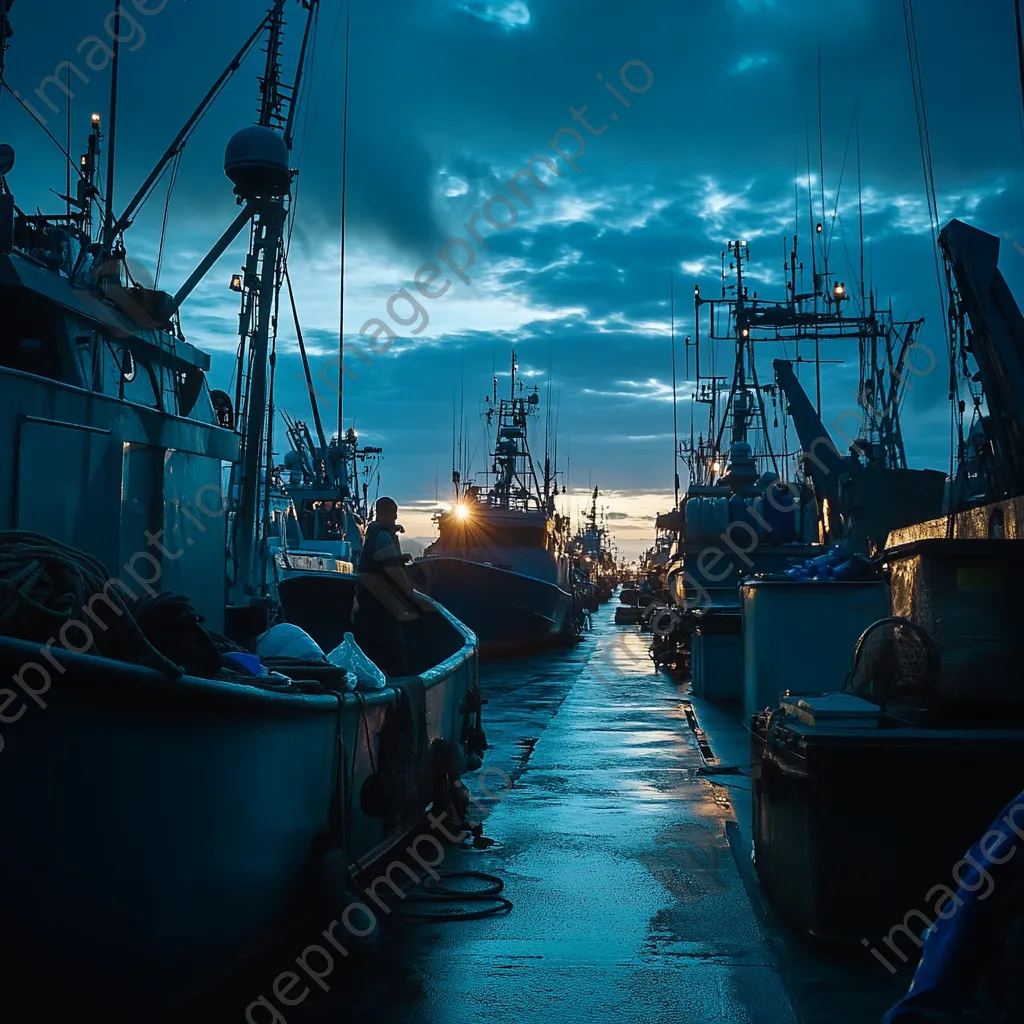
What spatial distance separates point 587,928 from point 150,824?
2.21m

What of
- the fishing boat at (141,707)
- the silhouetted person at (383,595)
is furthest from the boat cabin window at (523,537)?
the silhouetted person at (383,595)

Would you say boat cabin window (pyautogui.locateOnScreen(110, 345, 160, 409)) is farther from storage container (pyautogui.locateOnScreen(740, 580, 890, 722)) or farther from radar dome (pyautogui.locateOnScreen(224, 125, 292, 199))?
storage container (pyautogui.locateOnScreen(740, 580, 890, 722))

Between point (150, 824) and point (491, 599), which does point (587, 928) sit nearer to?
point (150, 824)

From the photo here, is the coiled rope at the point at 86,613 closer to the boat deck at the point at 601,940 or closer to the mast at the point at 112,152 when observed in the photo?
the boat deck at the point at 601,940

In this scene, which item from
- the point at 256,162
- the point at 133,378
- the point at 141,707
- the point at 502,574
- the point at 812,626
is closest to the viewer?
the point at 141,707

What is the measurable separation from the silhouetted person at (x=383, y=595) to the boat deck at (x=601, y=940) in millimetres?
1289

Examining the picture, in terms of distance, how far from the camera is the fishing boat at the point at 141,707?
2.61m

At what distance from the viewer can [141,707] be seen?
2820 mm

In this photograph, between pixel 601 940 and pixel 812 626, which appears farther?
pixel 812 626

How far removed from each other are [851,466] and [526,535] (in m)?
9.61

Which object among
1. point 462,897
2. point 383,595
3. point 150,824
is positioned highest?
point 383,595

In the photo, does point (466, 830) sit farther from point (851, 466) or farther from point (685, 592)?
point (851, 466)

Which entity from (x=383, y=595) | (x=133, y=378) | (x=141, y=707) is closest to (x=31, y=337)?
(x=133, y=378)

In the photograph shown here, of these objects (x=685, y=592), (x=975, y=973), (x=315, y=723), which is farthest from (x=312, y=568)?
(x=975, y=973)
